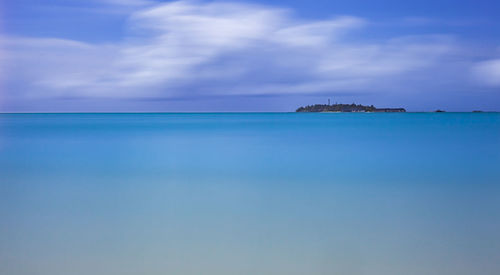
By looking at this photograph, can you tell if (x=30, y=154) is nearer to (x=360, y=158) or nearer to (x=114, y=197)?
(x=114, y=197)

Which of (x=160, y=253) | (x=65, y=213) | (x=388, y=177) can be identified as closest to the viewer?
(x=160, y=253)

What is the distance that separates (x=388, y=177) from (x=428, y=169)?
1.86m

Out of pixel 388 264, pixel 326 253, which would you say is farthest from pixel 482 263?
pixel 326 253

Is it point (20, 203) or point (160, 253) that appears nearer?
point (160, 253)

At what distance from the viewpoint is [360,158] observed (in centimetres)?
1277

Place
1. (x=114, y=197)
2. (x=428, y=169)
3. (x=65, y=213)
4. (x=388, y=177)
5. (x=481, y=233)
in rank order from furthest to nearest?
(x=428, y=169), (x=388, y=177), (x=114, y=197), (x=65, y=213), (x=481, y=233)

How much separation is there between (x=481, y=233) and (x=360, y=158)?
7809 mm

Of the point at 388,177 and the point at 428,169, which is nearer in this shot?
the point at 388,177

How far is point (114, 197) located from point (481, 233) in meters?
5.63

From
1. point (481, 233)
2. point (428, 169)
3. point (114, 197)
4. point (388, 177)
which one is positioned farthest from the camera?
point (428, 169)

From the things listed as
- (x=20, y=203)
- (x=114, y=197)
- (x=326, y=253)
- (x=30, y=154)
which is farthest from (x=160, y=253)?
(x=30, y=154)

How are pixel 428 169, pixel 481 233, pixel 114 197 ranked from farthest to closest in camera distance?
pixel 428 169 → pixel 114 197 → pixel 481 233

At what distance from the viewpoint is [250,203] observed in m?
6.54

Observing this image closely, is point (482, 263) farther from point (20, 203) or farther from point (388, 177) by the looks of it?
point (20, 203)
